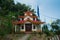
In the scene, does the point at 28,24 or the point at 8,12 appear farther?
the point at 8,12

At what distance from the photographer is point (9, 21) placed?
15.7 meters

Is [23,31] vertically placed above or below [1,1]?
below


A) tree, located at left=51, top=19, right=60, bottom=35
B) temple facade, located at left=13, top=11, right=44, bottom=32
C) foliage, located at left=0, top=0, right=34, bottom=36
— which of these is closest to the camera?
foliage, located at left=0, top=0, right=34, bottom=36

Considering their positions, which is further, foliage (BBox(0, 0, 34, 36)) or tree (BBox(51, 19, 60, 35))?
tree (BBox(51, 19, 60, 35))

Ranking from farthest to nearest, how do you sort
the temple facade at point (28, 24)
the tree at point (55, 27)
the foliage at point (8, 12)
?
the tree at point (55, 27), the temple facade at point (28, 24), the foliage at point (8, 12)

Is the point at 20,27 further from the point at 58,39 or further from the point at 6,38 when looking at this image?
the point at 58,39

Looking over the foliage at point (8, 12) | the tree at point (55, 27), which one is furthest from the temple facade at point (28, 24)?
the tree at point (55, 27)

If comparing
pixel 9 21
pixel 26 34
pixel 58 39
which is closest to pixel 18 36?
pixel 26 34

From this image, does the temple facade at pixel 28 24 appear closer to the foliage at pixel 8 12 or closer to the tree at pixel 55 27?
the foliage at pixel 8 12

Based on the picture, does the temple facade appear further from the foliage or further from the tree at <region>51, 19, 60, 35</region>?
the tree at <region>51, 19, 60, 35</region>

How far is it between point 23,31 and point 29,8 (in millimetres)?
5909

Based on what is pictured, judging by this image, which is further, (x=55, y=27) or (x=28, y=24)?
(x=55, y=27)

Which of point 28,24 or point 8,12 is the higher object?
point 8,12

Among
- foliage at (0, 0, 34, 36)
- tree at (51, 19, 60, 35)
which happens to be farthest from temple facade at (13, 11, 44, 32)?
tree at (51, 19, 60, 35)
